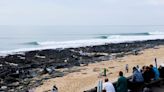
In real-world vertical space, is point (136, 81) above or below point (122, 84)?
below

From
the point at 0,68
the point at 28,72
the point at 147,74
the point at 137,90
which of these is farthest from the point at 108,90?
the point at 0,68

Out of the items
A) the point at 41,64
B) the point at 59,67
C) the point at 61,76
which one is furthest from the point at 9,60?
the point at 61,76

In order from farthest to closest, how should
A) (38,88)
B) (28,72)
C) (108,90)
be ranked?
1. (28,72)
2. (38,88)
3. (108,90)

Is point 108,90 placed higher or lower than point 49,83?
higher

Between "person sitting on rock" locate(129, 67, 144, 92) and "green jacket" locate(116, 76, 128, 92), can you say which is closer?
"green jacket" locate(116, 76, 128, 92)

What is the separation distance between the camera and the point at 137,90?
46.9ft

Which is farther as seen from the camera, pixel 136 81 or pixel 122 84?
pixel 136 81

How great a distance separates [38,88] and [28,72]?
822 cm

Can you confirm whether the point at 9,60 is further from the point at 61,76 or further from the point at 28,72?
the point at 61,76

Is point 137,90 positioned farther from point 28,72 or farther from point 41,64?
point 41,64

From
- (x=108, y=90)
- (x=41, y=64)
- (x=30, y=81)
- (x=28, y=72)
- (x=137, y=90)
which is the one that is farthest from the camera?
(x=41, y=64)

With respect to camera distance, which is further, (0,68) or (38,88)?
(0,68)

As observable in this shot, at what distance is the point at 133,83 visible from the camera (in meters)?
14.5

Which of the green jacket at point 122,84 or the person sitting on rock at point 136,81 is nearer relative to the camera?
the green jacket at point 122,84
